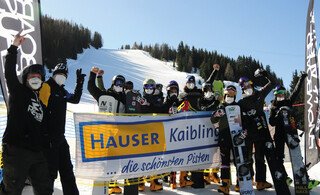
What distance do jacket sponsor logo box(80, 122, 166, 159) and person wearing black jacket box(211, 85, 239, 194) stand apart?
1099 mm

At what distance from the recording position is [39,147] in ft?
13.5

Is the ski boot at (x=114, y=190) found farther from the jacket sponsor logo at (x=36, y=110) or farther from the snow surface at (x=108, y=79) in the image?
the jacket sponsor logo at (x=36, y=110)

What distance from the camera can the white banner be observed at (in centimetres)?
528

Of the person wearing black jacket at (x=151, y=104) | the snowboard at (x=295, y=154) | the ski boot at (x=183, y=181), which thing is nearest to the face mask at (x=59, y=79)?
the person wearing black jacket at (x=151, y=104)

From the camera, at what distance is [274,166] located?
6250 millimetres

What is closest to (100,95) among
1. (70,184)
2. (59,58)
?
(70,184)

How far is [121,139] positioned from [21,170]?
187 cm

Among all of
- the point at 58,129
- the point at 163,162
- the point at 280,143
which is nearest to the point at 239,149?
the point at 280,143

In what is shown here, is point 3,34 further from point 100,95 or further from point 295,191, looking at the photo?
point 295,191

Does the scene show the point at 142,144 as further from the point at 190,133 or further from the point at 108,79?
→ the point at 108,79

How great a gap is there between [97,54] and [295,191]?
67426 mm

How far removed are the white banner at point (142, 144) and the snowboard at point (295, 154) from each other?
4.28ft

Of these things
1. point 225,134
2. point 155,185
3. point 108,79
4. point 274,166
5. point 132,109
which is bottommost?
point 155,185

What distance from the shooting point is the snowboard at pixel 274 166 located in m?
6.12
